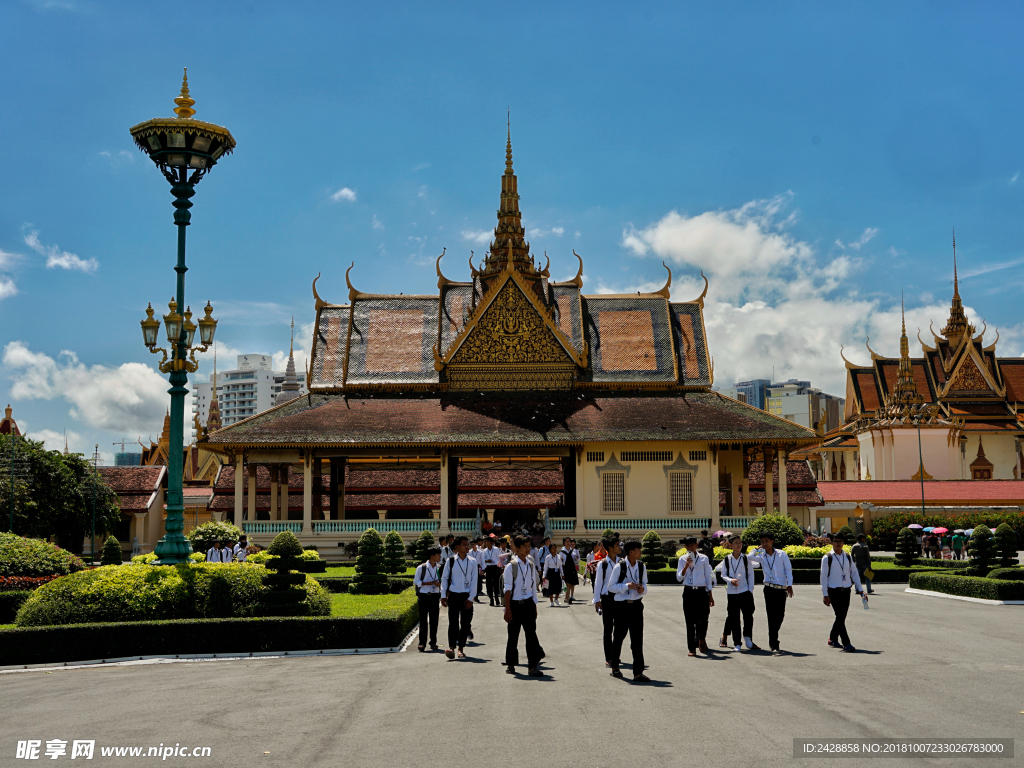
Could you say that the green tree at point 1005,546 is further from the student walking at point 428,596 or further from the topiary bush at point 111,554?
the topiary bush at point 111,554

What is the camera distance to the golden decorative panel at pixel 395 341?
39.4m

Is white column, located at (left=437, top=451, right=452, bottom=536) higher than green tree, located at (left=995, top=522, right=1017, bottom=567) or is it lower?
higher

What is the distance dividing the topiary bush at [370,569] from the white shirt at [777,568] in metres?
8.91

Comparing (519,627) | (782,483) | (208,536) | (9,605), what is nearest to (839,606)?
(519,627)

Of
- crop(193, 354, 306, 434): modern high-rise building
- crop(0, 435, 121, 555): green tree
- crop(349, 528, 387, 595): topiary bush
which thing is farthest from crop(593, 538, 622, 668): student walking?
crop(193, 354, 306, 434): modern high-rise building

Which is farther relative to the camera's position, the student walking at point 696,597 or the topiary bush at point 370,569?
the topiary bush at point 370,569

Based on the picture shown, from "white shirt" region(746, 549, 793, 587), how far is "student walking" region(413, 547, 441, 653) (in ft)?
14.8

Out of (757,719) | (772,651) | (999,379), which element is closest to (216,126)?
(772,651)

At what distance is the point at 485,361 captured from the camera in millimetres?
38281

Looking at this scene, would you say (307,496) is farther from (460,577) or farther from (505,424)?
(460,577)

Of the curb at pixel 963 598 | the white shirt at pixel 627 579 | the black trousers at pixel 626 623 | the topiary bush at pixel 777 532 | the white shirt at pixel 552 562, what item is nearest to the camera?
the black trousers at pixel 626 623

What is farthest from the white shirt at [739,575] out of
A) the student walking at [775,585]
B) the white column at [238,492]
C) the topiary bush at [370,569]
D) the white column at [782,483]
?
the white column at [238,492]

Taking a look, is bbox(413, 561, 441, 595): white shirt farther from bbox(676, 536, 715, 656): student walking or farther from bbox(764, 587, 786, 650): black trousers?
bbox(764, 587, 786, 650): black trousers

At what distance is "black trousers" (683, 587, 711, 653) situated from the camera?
11.9m
